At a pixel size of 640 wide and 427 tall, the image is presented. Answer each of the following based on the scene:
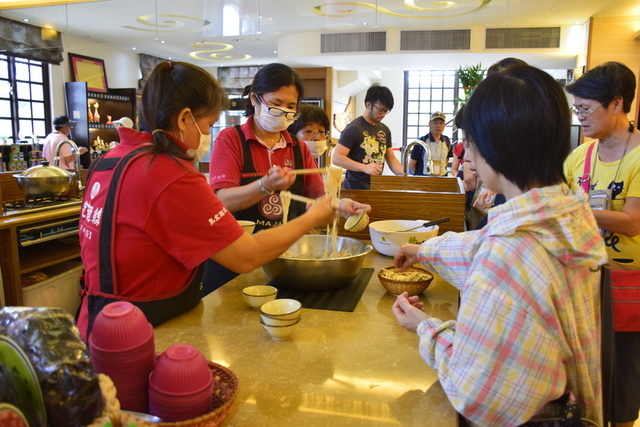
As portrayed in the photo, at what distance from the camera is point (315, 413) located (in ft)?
3.22

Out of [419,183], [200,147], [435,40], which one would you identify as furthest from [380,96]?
[435,40]

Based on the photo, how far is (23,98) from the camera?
8.91 metres

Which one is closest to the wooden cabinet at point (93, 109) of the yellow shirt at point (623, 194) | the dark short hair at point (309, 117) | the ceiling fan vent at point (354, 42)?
the ceiling fan vent at point (354, 42)

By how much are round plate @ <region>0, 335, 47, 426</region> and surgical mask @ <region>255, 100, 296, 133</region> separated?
1.77 metres

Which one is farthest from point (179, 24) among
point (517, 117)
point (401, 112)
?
point (517, 117)

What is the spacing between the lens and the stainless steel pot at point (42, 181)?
3438mm

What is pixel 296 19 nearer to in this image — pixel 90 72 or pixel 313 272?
pixel 90 72

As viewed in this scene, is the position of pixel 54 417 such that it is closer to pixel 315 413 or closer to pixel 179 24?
pixel 315 413

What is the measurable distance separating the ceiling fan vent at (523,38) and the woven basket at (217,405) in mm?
8394

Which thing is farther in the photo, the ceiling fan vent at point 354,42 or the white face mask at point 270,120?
the ceiling fan vent at point 354,42

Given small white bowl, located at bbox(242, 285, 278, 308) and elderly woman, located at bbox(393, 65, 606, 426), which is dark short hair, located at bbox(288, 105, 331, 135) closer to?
small white bowl, located at bbox(242, 285, 278, 308)

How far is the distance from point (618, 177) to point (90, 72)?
10536 mm

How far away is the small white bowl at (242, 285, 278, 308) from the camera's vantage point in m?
1.52

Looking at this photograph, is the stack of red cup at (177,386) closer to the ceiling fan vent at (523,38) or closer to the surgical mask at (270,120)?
the surgical mask at (270,120)
